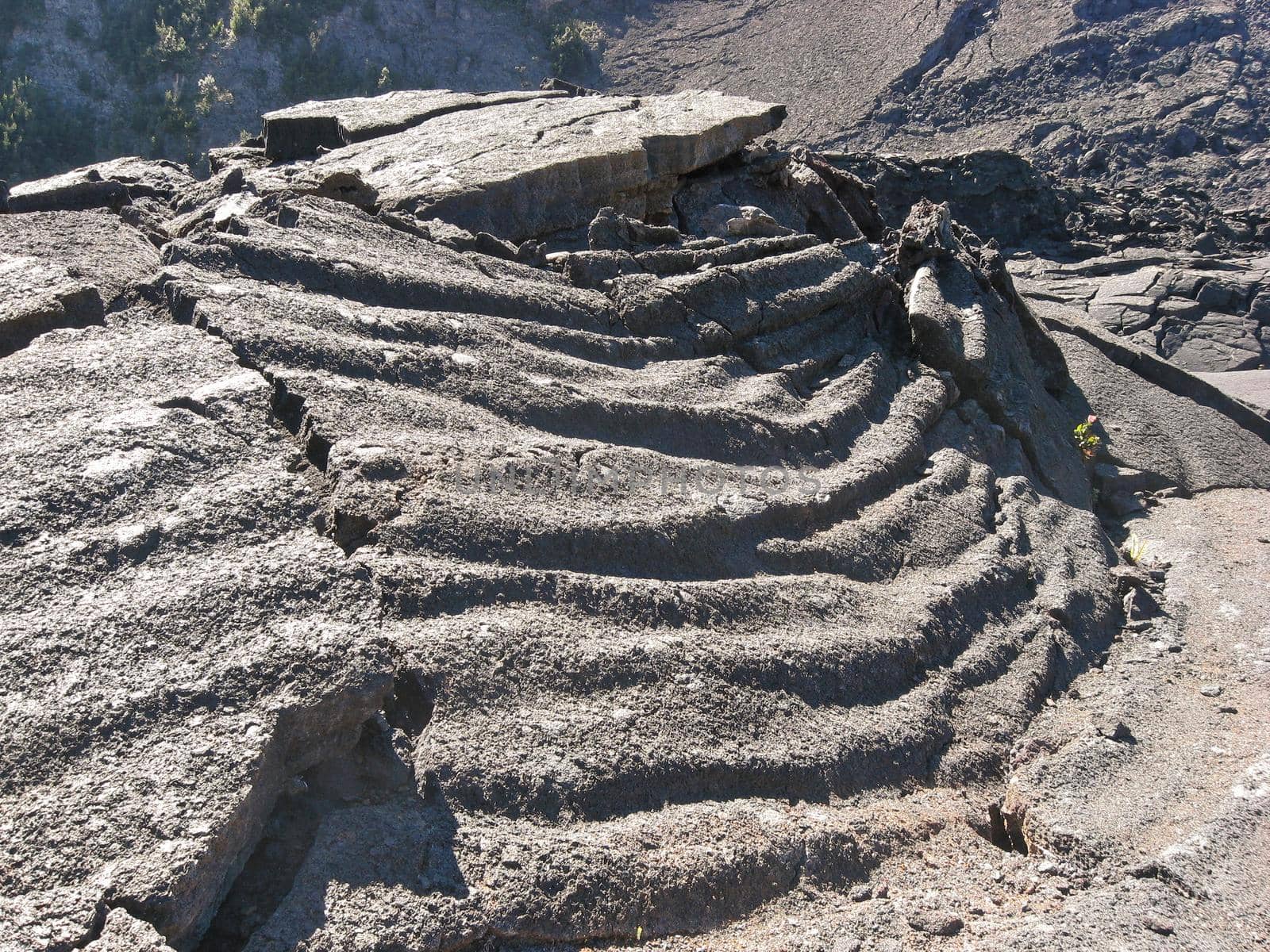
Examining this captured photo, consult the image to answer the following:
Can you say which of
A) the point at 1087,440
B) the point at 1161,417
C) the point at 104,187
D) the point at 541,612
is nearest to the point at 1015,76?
the point at 1161,417

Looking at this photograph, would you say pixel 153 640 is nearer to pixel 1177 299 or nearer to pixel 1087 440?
pixel 1087 440

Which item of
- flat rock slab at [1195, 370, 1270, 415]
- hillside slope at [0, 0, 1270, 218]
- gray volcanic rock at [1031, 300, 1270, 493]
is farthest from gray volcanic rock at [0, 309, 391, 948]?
hillside slope at [0, 0, 1270, 218]

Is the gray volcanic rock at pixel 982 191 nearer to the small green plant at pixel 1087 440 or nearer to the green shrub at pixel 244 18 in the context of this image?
the small green plant at pixel 1087 440

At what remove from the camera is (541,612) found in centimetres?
164

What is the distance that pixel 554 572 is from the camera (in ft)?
5.62

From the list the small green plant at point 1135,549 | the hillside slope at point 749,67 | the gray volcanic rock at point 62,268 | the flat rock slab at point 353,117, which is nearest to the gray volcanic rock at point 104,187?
the gray volcanic rock at point 62,268

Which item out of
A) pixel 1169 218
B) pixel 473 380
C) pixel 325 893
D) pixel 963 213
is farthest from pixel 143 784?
pixel 1169 218

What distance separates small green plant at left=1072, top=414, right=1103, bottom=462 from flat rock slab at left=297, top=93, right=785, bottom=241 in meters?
1.51

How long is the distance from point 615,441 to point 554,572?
50cm

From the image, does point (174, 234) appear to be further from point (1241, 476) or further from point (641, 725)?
point (1241, 476)

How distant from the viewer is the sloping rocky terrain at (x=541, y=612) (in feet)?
4.07

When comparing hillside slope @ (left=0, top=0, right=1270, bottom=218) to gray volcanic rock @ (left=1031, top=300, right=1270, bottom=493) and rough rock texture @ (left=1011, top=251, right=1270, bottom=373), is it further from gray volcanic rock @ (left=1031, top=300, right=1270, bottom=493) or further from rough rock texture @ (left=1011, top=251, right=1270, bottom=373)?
gray volcanic rock @ (left=1031, top=300, right=1270, bottom=493)

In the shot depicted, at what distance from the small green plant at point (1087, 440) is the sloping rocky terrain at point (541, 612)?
1.36 feet

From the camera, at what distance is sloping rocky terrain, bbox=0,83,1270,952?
1.24 m
